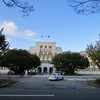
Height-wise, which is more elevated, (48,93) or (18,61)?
(18,61)

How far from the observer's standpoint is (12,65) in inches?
3716

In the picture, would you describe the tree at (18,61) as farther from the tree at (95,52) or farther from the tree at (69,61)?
the tree at (95,52)

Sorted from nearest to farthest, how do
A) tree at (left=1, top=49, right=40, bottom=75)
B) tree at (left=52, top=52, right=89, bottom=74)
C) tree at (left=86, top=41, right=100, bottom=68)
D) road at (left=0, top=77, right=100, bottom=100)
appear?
road at (left=0, top=77, right=100, bottom=100), tree at (left=86, top=41, right=100, bottom=68), tree at (left=1, top=49, right=40, bottom=75), tree at (left=52, top=52, right=89, bottom=74)

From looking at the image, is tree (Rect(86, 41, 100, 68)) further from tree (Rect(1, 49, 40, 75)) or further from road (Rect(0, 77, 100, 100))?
tree (Rect(1, 49, 40, 75))

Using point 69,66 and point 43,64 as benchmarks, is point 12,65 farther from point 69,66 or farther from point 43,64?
point 43,64

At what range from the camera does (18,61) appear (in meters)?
92.7

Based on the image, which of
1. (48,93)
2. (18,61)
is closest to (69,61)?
(18,61)

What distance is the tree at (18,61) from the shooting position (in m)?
92.4

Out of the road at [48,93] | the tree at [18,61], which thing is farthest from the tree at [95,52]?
the tree at [18,61]

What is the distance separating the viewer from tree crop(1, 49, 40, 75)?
92438mm

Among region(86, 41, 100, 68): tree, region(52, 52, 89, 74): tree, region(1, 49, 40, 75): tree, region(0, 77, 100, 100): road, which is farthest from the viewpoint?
region(52, 52, 89, 74): tree

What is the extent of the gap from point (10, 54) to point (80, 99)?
266 feet

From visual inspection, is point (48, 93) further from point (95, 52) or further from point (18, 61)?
point (18, 61)

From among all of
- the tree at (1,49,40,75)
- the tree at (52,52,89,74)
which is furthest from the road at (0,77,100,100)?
the tree at (52,52,89,74)
